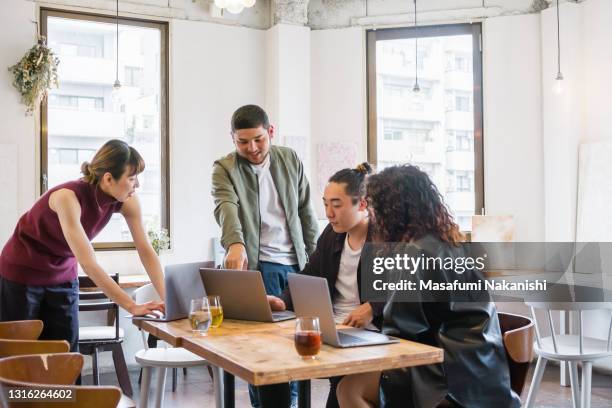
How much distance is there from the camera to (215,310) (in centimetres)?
231

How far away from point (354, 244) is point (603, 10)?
12.3 feet

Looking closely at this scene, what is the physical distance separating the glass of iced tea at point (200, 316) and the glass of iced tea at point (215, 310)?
63 millimetres

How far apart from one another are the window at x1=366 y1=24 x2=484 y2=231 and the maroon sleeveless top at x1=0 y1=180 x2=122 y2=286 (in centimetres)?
370

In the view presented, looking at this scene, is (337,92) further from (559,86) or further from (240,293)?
(240,293)

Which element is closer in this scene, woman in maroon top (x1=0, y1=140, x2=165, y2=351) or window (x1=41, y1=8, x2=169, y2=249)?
woman in maroon top (x1=0, y1=140, x2=165, y2=351)

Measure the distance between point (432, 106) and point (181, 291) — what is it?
14.1 feet

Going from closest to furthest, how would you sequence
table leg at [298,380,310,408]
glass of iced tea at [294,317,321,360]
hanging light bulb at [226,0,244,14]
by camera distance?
glass of iced tea at [294,317,321,360]
table leg at [298,380,310,408]
hanging light bulb at [226,0,244,14]

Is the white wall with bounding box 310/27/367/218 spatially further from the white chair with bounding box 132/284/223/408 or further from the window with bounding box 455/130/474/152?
the white chair with bounding box 132/284/223/408

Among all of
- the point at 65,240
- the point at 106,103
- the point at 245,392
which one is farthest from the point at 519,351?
the point at 106,103

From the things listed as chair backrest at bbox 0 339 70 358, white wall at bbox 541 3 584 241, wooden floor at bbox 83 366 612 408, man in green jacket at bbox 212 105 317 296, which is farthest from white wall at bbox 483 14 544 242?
chair backrest at bbox 0 339 70 358

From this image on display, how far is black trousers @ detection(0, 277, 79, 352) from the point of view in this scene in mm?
2773

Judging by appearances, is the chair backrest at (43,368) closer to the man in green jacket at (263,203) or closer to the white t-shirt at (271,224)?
the man in green jacket at (263,203)

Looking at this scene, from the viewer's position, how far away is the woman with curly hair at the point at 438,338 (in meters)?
2.10

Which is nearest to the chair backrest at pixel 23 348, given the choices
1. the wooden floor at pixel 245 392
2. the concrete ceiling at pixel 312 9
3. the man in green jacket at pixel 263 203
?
the man in green jacket at pixel 263 203
